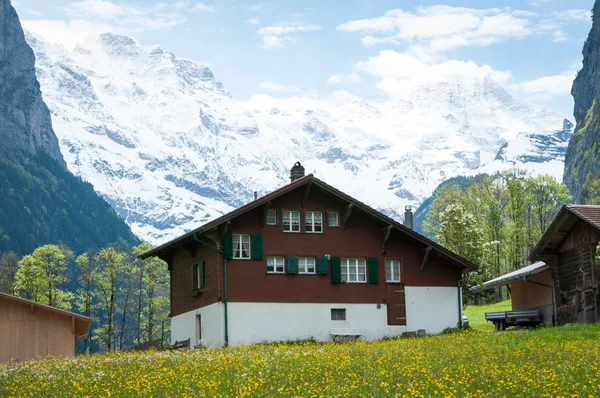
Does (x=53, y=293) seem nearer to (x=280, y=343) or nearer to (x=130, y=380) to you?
(x=280, y=343)

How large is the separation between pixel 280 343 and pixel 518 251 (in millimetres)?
57813

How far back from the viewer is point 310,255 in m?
50.8

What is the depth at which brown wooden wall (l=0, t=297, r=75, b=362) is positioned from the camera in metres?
50.3

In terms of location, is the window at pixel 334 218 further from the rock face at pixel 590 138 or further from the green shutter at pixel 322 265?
the rock face at pixel 590 138

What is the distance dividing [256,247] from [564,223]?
15783 mm

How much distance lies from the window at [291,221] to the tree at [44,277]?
1760 inches

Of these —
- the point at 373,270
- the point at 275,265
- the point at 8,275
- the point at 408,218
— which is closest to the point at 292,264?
the point at 275,265

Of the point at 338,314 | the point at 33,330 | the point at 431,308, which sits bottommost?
the point at 33,330

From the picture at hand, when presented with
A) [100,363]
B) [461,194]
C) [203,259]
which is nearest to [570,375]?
[100,363]

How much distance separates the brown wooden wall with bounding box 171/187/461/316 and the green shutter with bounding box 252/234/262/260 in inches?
11.4

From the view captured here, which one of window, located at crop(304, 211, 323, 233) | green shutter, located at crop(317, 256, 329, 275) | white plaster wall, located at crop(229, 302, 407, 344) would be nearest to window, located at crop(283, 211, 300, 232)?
window, located at crop(304, 211, 323, 233)

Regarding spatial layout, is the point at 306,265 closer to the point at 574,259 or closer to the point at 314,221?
the point at 314,221

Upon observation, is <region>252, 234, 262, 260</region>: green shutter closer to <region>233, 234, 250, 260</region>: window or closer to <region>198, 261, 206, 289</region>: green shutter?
<region>233, 234, 250, 260</region>: window

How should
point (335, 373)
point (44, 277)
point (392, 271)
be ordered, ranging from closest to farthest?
point (335, 373) < point (392, 271) < point (44, 277)
